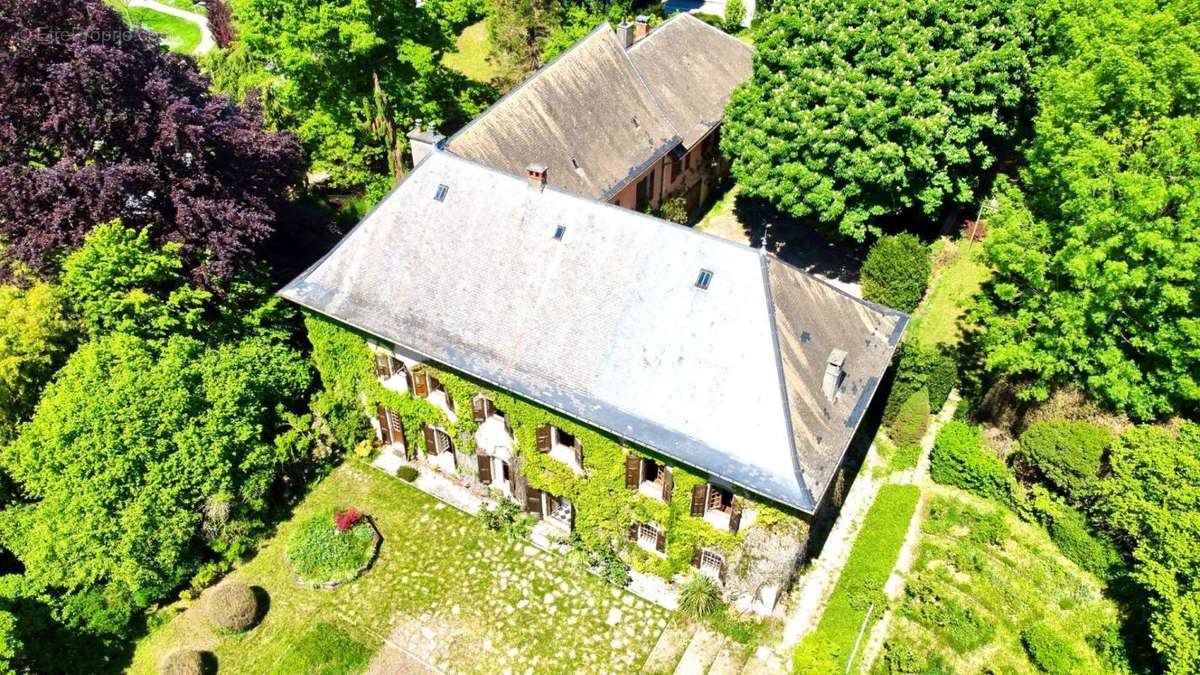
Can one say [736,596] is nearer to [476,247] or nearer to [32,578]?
[476,247]

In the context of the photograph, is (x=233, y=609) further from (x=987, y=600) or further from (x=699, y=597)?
(x=987, y=600)

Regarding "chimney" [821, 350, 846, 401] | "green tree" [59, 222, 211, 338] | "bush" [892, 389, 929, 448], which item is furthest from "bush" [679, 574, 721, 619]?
"green tree" [59, 222, 211, 338]

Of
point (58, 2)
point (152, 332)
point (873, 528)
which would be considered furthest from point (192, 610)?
point (873, 528)

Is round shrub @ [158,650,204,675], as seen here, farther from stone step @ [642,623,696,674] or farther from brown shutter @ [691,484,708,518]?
brown shutter @ [691,484,708,518]

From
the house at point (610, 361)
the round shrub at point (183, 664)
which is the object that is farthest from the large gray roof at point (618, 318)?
the round shrub at point (183, 664)

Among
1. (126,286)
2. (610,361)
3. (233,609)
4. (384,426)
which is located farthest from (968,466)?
(126,286)

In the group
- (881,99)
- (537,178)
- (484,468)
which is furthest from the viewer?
(881,99)
